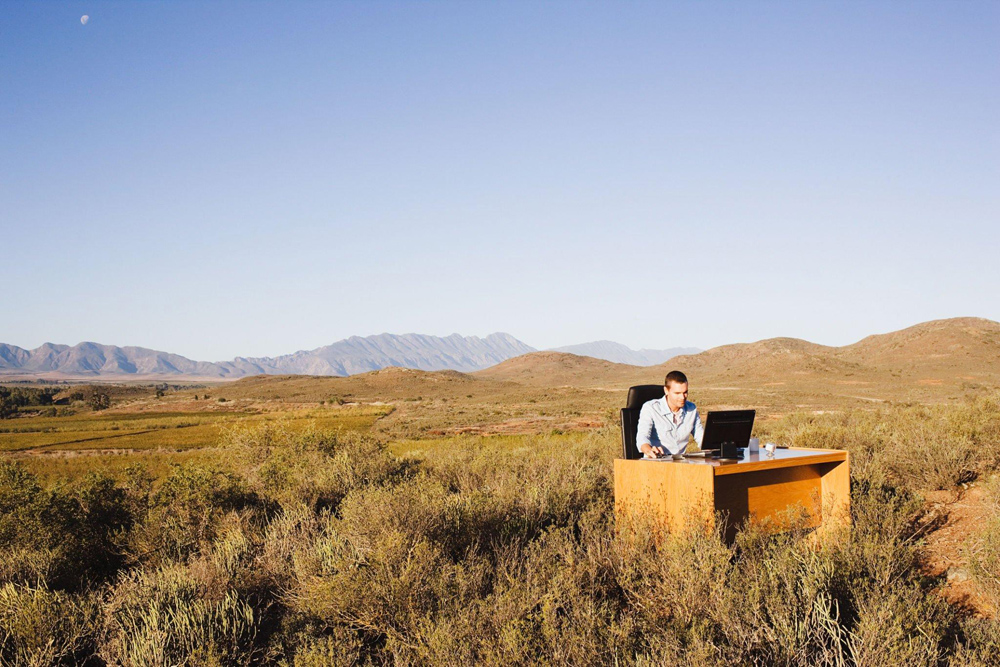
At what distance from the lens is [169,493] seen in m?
7.23

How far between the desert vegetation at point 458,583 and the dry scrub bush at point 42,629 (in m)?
0.01

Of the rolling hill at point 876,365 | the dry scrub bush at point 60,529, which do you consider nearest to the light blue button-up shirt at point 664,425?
the dry scrub bush at point 60,529

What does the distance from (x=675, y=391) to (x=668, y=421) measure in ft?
1.12

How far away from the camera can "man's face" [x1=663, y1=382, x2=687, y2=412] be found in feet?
20.3

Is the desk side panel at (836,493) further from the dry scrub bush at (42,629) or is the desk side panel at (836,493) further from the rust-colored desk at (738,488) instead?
the dry scrub bush at (42,629)

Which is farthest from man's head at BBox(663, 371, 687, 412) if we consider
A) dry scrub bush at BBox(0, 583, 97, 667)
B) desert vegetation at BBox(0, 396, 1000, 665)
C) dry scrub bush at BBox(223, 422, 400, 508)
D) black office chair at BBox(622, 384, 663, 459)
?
dry scrub bush at BBox(0, 583, 97, 667)

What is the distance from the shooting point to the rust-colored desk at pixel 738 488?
5.01 metres

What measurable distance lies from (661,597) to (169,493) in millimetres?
5698

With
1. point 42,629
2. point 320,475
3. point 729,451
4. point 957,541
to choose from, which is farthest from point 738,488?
point 320,475

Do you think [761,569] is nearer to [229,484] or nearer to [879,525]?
[879,525]

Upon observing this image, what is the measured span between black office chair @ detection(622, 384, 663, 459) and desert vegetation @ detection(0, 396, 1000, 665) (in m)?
0.63

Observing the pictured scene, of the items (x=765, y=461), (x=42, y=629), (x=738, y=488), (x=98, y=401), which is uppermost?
(x=765, y=461)

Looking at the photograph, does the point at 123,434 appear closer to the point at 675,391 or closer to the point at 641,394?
the point at 641,394

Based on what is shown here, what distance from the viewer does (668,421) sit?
6367 millimetres
